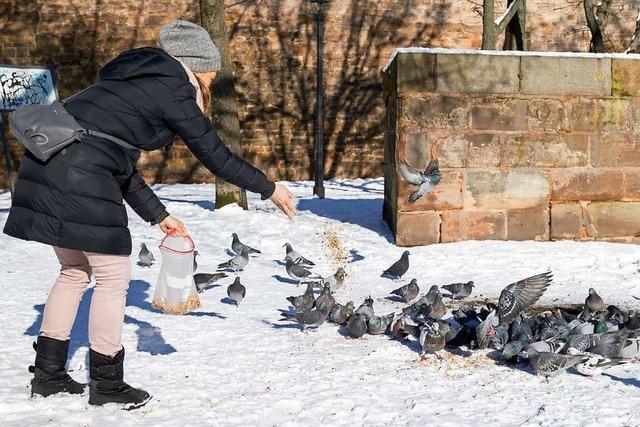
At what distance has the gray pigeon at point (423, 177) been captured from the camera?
7.63 metres

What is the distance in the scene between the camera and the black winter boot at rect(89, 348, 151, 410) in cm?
345

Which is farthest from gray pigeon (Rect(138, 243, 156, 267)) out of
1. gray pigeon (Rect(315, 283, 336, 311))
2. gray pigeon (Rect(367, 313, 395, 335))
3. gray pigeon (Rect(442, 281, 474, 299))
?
gray pigeon (Rect(367, 313, 395, 335))

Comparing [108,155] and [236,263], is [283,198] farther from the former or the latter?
[236,263]

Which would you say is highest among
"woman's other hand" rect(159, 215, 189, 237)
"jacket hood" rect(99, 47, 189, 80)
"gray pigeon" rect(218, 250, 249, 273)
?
"jacket hood" rect(99, 47, 189, 80)

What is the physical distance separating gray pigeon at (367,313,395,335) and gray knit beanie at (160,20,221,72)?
2.14 m

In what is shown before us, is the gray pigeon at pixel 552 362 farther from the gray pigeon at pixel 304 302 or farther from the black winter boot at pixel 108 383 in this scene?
the black winter boot at pixel 108 383

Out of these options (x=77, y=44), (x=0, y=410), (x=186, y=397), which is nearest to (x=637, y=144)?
(x=186, y=397)

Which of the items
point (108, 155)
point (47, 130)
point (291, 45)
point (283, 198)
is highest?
point (291, 45)

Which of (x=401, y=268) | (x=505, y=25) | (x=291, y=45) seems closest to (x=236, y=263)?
(x=401, y=268)

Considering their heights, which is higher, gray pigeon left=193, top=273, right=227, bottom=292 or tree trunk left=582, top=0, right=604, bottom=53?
tree trunk left=582, top=0, right=604, bottom=53

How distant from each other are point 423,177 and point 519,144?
1.14 meters

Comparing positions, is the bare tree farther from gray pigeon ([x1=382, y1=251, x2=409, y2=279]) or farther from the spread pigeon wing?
gray pigeon ([x1=382, y1=251, x2=409, y2=279])

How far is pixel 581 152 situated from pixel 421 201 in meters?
1.78

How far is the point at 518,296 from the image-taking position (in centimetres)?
497
